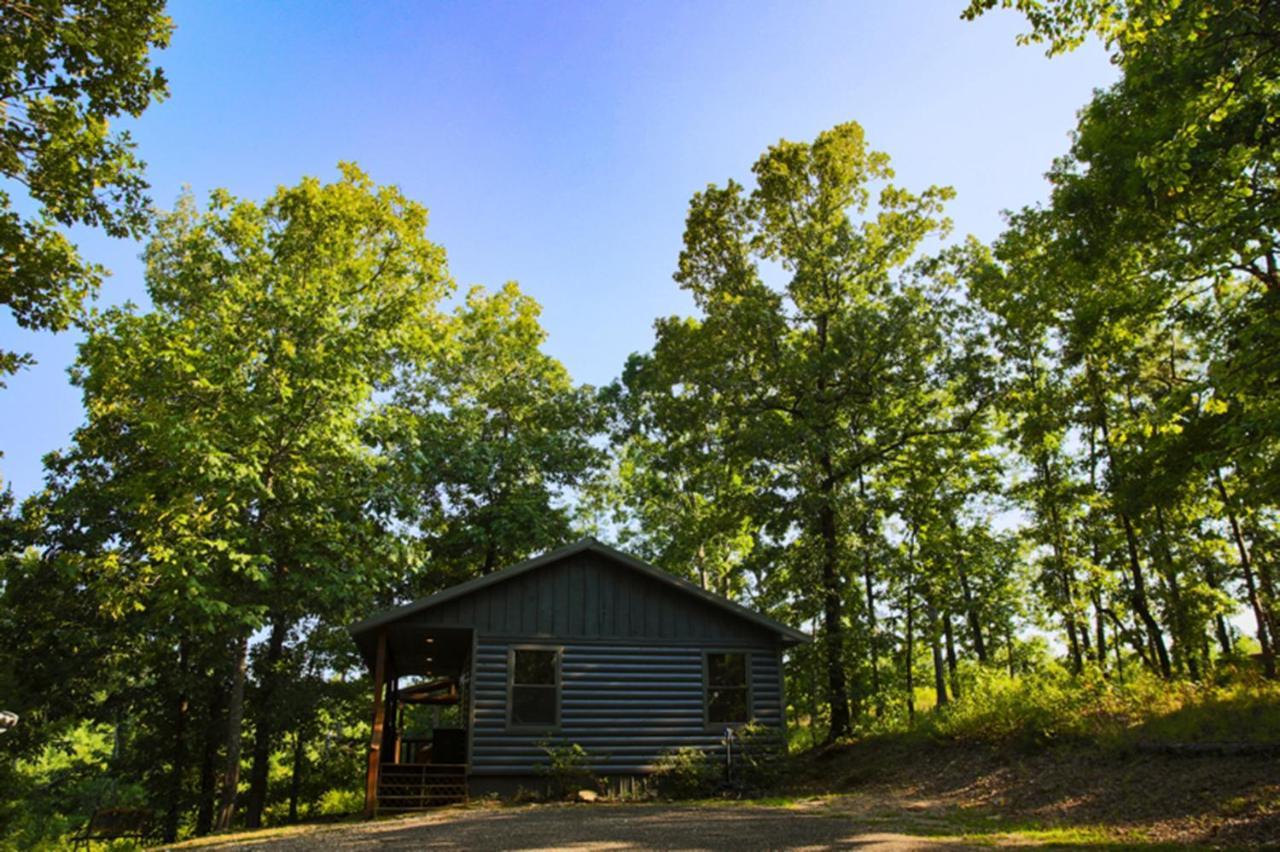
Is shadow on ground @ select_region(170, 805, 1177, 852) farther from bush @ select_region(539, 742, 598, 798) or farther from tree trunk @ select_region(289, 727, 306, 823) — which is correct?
tree trunk @ select_region(289, 727, 306, 823)

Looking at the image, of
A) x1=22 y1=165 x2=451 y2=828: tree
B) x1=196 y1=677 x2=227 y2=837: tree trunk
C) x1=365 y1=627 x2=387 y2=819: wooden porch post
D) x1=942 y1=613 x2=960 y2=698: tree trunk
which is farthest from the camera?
x1=942 y1=613 x2=960 y2=698: tree trunk

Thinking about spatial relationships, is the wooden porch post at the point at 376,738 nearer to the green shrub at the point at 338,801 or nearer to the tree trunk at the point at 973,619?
the green shrub at the point at 338,801

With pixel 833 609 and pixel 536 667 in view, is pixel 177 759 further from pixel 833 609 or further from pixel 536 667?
pixel 833 609

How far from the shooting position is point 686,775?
591 inches

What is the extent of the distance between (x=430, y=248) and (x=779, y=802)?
1744 cm

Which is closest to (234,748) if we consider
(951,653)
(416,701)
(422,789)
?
(422,789)

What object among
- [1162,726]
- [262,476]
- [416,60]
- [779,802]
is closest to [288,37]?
[416,60]

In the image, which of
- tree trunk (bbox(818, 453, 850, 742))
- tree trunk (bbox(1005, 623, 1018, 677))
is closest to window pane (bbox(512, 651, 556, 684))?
tree trunk (bbox(818, 453, 850, 742))

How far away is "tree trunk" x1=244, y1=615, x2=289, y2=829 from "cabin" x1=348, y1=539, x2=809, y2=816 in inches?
299

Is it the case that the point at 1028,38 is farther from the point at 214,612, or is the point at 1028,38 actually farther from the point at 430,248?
the point at 430,248

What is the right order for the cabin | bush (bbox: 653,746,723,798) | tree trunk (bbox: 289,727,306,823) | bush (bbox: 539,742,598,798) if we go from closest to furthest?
bush (bbox: 539,742,598,798)
the cabin
bush (bbox: 653,746,723,798)
tree trunk (bbox: 289,727,306,823)

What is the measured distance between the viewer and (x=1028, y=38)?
8500 millimetres

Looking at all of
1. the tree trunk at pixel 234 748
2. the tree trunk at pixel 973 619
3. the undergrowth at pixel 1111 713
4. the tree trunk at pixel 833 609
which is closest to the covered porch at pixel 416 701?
the tree trunk at pixel 234 748

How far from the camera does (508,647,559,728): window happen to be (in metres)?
15.2
